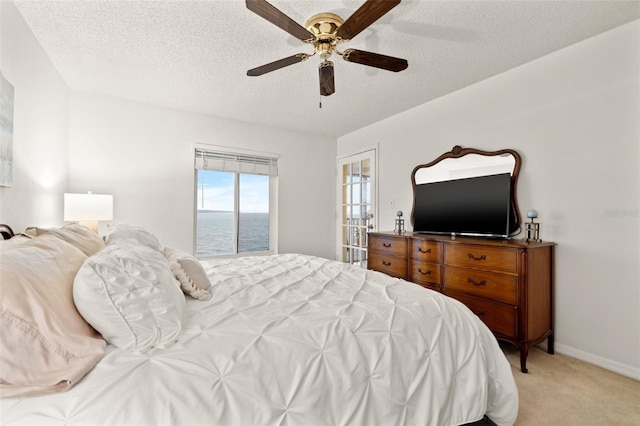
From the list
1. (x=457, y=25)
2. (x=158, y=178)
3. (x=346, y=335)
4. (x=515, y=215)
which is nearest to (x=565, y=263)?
(x=515, y=215)

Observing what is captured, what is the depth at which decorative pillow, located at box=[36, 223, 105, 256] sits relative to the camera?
149 centimetres

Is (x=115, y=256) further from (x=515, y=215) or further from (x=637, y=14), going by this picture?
(x=637, y=14)

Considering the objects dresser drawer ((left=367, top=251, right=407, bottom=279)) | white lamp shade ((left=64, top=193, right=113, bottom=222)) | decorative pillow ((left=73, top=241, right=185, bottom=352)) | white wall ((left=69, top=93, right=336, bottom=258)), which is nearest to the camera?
decorative pillow ((left=73, top=241, right=185, bottom=352))

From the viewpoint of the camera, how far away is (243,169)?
4395mm

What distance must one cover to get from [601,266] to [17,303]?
133 inches

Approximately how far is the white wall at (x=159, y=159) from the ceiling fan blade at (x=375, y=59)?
270cm

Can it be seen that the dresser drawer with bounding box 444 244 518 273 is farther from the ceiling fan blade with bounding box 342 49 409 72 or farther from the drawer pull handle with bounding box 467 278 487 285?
the ceiling fan blade with bounding box 342 49 409 72

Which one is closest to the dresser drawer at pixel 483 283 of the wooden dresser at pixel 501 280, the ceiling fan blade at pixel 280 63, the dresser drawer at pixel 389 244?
the wooden dresser at pixel 501 280

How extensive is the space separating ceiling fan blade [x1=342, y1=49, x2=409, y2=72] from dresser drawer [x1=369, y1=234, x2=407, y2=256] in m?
1.80

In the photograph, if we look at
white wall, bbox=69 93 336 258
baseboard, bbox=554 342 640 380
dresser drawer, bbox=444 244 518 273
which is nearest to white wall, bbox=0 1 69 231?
white wall, bbox=69 93 336 258

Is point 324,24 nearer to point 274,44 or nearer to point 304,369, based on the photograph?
point 274,44

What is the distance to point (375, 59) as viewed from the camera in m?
2.03

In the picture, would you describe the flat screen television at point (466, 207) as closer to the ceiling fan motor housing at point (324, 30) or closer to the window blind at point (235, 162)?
the ceiling fan motor housing at point (324, 30)

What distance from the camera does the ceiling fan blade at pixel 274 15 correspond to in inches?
59.9
